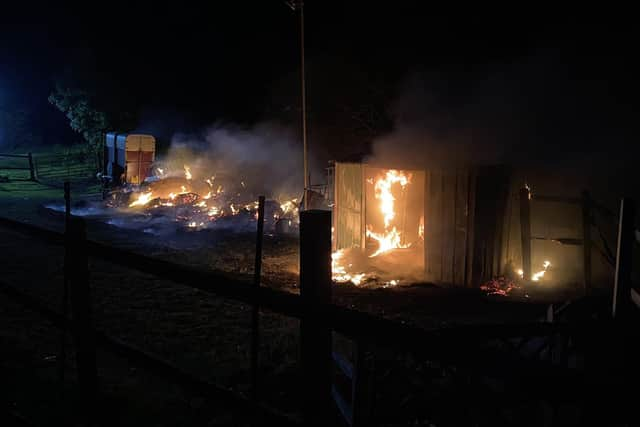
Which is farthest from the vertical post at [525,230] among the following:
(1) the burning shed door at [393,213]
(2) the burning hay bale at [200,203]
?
(2) the burning hay bale at [200,203]

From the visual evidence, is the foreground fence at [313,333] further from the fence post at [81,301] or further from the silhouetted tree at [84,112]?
the silhouetted tree at [84,112]

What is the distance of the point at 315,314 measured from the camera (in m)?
2.15

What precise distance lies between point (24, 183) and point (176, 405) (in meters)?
30.9

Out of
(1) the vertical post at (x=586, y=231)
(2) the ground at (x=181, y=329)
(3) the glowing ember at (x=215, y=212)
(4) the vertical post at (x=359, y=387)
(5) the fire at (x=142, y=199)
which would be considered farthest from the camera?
(5) the fire at (x=142, y=199)

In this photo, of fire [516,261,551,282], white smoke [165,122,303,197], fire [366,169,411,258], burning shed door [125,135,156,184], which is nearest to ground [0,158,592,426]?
fire [516,261,551,282]

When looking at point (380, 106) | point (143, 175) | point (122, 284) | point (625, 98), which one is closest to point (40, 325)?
point (122, 284)

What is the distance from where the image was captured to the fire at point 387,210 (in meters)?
13.2

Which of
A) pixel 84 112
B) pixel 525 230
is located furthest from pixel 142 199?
pixel 525 230

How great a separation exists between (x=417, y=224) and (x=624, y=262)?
9100 millimetres

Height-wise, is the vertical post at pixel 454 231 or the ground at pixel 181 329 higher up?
the vertical post at pixel 454 231

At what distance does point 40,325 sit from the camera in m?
7.18

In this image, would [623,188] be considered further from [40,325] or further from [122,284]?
[40,325]

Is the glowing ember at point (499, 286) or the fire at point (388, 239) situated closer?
the glowing ember at point (499, 286)

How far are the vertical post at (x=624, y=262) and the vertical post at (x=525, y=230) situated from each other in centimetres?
563
